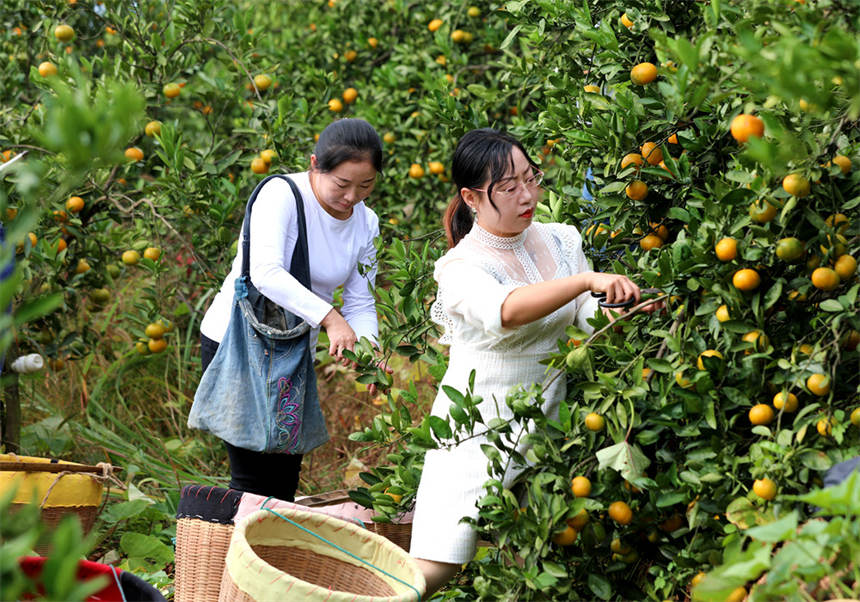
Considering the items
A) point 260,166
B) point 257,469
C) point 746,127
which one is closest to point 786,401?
point 746,127

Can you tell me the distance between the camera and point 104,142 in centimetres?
100

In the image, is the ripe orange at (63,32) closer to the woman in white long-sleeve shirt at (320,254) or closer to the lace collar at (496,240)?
the woman in white long-sleeve shirt at (320,254)

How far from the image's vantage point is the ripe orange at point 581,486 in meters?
1.88

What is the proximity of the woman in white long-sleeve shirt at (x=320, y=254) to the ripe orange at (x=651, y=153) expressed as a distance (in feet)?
2.60

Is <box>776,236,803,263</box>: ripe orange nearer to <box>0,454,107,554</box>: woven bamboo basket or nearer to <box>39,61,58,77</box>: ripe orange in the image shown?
<box>0,454,107,554</box>: woven bamboo basket

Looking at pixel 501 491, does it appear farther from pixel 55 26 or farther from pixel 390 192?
pixel 55 26

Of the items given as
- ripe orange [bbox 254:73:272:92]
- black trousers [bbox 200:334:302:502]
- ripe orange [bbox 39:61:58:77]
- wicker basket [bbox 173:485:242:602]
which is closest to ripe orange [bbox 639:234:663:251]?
wicker basket [bbox 173:485:242:602]

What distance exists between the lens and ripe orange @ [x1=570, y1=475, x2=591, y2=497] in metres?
1.88

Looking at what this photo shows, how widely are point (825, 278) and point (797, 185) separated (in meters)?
0.17

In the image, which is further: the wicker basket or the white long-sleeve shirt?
the white long-sleeve shirt

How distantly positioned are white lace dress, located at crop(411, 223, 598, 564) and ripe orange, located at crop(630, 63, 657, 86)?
1.46ft

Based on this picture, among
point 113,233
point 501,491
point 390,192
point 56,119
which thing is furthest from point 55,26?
point 56,119

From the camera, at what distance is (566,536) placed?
6.27ft

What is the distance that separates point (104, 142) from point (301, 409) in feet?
5.91
